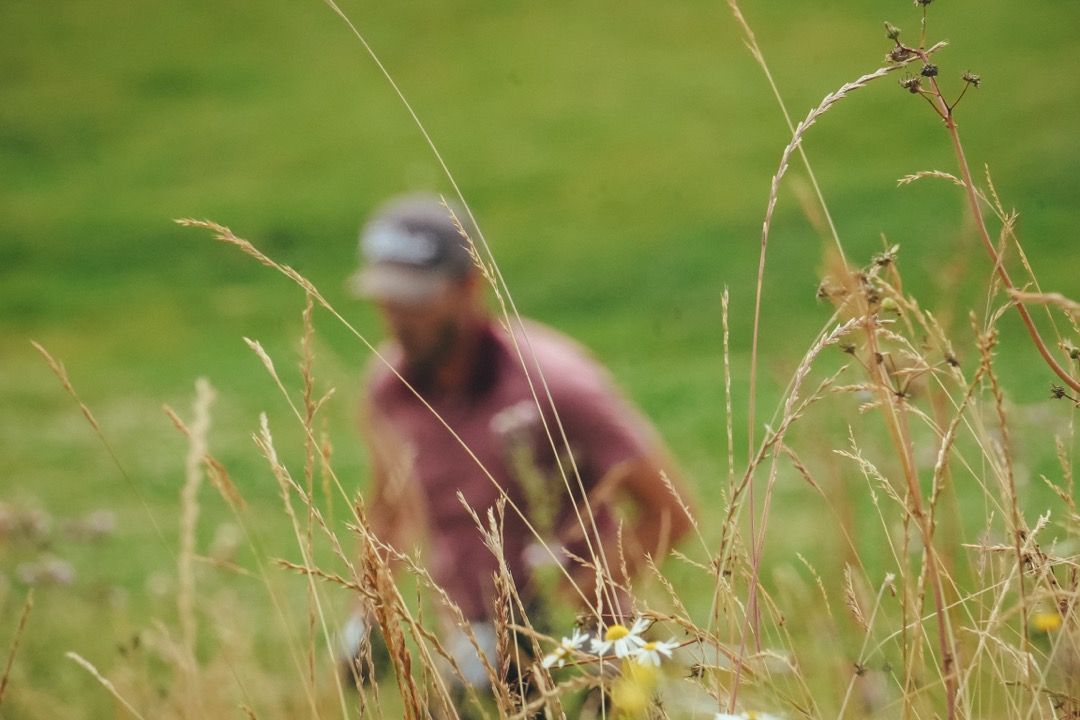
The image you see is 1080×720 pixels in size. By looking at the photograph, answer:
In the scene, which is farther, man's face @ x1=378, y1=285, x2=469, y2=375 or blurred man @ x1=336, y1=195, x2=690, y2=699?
man's face @ x1=378, y1=285, x2=469, y2=375

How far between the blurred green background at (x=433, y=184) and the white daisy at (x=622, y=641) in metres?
3.02

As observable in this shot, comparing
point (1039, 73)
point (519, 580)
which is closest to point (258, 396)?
A: point (519, 580)

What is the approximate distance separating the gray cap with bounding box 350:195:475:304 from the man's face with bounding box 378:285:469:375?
3 cm

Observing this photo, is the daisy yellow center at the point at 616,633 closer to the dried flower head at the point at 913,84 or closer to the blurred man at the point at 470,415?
the dried flower head at the point at 913,84

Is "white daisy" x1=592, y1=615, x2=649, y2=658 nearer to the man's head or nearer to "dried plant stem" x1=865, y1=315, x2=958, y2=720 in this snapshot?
"dried plant stem" x1=865, y1=315, x2=958, y2=720

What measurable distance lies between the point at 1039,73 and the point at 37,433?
14752 mm

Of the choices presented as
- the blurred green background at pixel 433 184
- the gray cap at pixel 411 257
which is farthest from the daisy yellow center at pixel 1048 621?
the blurred green background at pixel 433 184

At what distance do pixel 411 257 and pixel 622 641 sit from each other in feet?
8.97

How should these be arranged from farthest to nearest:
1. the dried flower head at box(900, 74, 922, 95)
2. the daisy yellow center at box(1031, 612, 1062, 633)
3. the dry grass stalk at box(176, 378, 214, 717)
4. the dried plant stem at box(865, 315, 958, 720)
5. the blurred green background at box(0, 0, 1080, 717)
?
1. the blurred green background at box(0, 0, 1080, 717)
2. the daisy yellow center at box(1031, 612, 1062, 633)
3. the dry grass stalk at box(176, 378, 214, 717)
4. the dried flower head at box(900, 74, 922, 95)
5. the dried plant stem at box(865, 315, 958, 720)

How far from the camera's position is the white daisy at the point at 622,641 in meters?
0.93

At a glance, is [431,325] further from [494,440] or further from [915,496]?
[915,496]

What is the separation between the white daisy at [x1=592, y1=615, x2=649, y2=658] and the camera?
932 millimetres

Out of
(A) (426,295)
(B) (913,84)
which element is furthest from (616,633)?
(A) (426,295)

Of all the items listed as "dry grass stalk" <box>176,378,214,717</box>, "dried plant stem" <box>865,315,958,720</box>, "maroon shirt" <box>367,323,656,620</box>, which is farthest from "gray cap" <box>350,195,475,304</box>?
"dried plant stem" <box>865,315,958,720</box>
